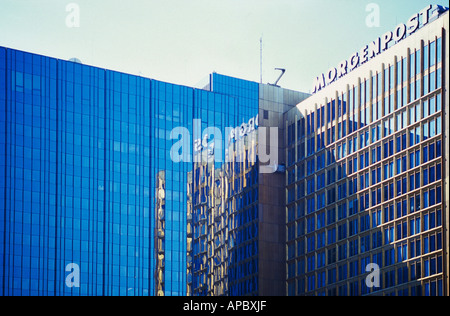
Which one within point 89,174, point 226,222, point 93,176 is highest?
point 89,174

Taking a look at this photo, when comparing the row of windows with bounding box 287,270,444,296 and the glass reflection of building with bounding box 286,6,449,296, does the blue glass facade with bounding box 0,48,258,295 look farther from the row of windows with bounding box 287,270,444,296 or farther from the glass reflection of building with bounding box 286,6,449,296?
the row of windows with bounding box 287,270,444,296

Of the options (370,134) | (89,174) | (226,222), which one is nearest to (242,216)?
(226,222)

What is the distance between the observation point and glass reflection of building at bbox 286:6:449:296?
5049 inches

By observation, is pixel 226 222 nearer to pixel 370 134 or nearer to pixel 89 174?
pixel 89 174

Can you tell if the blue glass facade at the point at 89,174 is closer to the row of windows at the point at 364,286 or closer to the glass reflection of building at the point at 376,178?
the glass reflection of building at the point at 376,178

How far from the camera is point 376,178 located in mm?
140375

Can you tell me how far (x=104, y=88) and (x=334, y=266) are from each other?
5123 centimetres

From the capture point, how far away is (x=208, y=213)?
173m

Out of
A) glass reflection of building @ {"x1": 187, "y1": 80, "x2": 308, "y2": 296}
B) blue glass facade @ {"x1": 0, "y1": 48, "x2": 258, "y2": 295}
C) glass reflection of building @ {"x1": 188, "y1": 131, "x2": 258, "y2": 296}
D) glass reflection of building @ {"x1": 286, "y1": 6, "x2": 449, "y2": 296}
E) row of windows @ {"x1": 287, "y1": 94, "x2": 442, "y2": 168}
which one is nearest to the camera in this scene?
glass reflection of building @ {"x1": 286, "y1": 6, "x2": 449, "y2": 296}

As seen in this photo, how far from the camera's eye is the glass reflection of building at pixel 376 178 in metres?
128

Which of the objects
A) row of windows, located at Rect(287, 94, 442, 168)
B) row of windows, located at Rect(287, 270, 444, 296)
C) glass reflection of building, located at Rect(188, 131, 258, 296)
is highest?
row of windows, located at Rect(287, 94, 442, 168)

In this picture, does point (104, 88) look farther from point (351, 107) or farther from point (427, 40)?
point (427, 40)

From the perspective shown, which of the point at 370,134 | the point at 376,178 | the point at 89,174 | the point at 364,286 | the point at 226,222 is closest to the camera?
the point at 364,286

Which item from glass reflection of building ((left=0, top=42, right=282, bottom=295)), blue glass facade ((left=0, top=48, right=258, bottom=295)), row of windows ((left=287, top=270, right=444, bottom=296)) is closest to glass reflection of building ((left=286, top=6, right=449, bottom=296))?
row of windows ((left=287, top=270, right=444, bottom=296))
